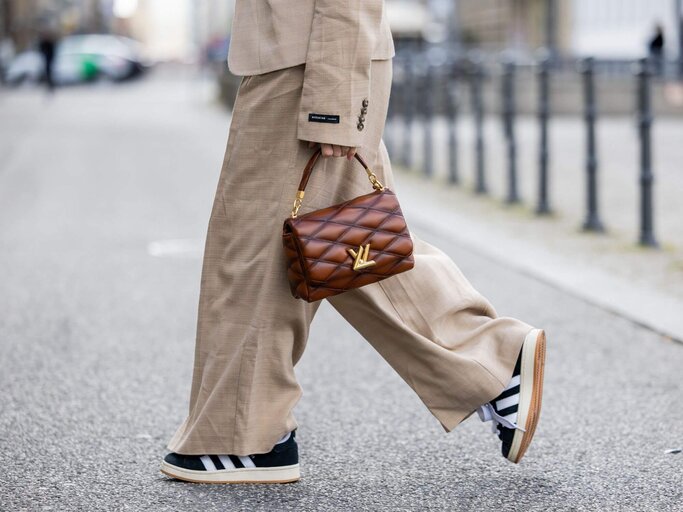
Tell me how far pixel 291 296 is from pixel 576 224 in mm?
6214

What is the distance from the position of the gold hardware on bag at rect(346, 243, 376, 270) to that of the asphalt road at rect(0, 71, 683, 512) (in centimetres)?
61

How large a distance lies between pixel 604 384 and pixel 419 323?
146 centimetres

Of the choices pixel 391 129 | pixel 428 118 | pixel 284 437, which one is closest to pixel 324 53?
pixel 284 437

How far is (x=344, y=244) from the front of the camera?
2955 mm

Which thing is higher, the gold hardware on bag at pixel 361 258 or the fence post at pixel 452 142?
the gold hardware on bag at pixel 361 258

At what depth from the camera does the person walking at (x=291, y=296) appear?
293 cm

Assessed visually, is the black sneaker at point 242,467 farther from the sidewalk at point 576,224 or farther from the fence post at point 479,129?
the fence post at point 479,129

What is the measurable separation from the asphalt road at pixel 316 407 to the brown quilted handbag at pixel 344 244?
57 centimetres

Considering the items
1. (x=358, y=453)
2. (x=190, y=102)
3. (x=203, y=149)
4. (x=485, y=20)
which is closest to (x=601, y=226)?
(x=358, y=453)

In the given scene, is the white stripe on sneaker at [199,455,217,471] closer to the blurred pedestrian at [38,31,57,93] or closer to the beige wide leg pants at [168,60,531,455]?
the beige wide leg pants at [168,60,531,455]

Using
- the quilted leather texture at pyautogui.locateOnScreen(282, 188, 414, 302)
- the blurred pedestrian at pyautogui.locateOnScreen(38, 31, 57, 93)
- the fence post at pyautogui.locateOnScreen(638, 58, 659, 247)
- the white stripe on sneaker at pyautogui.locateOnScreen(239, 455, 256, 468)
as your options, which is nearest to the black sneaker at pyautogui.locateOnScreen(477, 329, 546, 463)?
the quilted leather texture at pyautogui.locateOnScreen(282, 188, 414, 302)

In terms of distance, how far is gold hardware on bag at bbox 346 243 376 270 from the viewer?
295 cm

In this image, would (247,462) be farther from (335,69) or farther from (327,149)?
(335,69)

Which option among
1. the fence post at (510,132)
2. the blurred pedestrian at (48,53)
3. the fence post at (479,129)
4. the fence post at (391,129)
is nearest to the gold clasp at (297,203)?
the fence post at (510,132)
